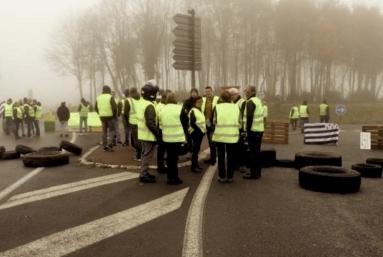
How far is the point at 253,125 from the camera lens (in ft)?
27.3

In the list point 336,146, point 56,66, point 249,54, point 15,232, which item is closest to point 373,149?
point 336,146

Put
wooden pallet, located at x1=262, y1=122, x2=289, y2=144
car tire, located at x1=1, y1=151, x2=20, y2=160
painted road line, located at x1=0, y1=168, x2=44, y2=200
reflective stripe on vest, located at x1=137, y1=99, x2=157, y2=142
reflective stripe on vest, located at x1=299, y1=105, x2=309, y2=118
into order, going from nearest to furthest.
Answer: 1. painted road line, located at x1=0, y1=168, x2=44, y2=200
2. reflective stripe on vest, located at x1=137, y1=99, x2=157, y2=142
3. car tire, located at x1=1, y1=151, x2=20, y2=160
4. wooden pallet, located at x1=262, y1=122, x2=289, y2=144
5. reflective stripe on vest, located at x1=299, y1=105, x2=309, y2=118

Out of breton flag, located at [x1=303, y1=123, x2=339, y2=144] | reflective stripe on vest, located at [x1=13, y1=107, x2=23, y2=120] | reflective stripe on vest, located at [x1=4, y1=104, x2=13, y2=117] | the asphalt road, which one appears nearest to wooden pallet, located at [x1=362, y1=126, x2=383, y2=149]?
breton flag, located at [x1=303, y1=123, x2=339, y2=144]

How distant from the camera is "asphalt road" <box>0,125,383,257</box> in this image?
447 centimetres

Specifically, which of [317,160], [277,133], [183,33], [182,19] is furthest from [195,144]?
[277,133]

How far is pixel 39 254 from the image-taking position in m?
4.33

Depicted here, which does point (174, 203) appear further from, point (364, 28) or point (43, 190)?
point (364, 28)

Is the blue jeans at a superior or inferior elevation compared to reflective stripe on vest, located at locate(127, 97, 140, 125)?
inferior

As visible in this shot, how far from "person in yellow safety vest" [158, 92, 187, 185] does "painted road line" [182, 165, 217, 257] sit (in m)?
0.68

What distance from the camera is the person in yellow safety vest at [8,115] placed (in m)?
21.1

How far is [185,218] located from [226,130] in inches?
112

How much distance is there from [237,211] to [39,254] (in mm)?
2981

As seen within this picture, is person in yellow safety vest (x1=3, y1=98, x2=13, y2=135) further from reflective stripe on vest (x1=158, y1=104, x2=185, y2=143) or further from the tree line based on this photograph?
the tree line

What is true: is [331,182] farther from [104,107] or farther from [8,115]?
[8,115]
